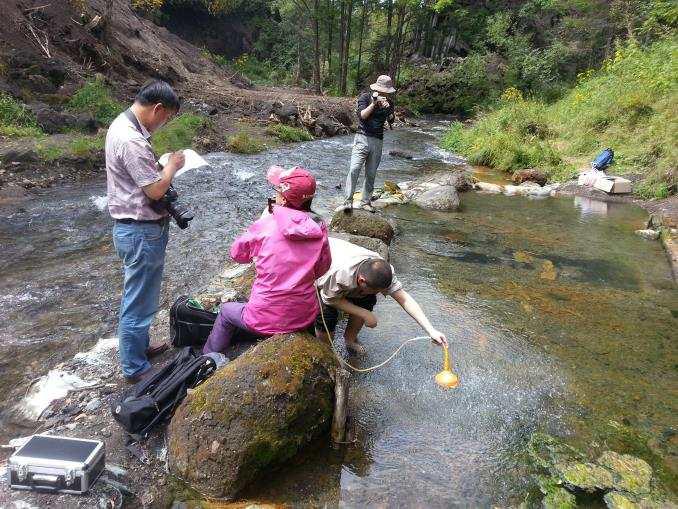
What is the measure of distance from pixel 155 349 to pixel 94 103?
1081 cm

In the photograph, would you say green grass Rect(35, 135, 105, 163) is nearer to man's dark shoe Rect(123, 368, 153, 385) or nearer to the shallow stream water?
the shallow stream water

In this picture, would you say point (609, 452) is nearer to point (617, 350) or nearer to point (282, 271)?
point (617, 350)

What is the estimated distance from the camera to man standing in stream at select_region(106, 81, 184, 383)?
116 inches

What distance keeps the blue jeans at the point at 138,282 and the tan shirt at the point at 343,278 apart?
1132 millimetres

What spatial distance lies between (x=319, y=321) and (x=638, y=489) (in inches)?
89.5

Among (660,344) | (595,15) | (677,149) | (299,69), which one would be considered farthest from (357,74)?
(660,344)

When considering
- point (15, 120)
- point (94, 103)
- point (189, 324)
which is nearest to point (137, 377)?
point (189, 324)

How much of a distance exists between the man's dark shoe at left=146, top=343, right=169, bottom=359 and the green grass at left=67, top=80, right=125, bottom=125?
9.94 meters

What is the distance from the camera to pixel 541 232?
316 inches

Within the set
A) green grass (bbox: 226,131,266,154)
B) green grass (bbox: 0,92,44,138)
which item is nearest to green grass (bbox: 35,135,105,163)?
green grass (bbox: 0,92,44,138)

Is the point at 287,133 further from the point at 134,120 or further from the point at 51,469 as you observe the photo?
the point at 51,469

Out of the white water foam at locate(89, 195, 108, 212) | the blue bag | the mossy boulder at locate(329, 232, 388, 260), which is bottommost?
the white water foam at locate(89, 195, 108, 212)

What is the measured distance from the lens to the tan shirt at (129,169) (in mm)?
2914

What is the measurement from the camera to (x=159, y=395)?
2.98m
